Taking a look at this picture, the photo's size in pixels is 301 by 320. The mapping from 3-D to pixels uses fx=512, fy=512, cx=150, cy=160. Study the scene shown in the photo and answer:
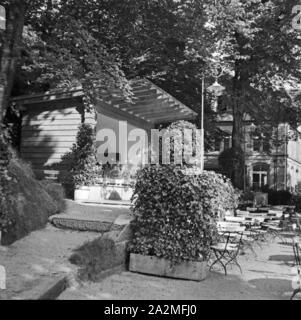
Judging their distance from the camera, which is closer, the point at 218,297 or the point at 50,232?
the point at 218,297

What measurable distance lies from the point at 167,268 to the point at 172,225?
2.25 ft

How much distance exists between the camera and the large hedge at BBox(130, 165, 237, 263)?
8.13 m

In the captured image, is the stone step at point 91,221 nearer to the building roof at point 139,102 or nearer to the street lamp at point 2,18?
the street lamp at point 2,18

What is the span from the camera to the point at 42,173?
54.0 feet

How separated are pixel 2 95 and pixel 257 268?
5.65 metres

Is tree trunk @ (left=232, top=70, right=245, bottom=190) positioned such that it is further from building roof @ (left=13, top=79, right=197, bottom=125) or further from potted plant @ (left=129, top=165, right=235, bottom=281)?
potted plant @ (left=129, top=165, right=235, bottom=281)

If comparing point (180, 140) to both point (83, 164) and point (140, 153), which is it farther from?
point (83, 164)

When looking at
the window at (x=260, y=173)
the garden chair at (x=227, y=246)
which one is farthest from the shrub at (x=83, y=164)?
the window at (x=260, y=173)

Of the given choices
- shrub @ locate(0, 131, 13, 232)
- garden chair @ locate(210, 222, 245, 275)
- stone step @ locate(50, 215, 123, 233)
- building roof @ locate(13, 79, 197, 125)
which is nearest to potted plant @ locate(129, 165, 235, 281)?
garden chair @ locate(210, 222, 245, 275)

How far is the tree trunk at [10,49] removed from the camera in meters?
9.24
